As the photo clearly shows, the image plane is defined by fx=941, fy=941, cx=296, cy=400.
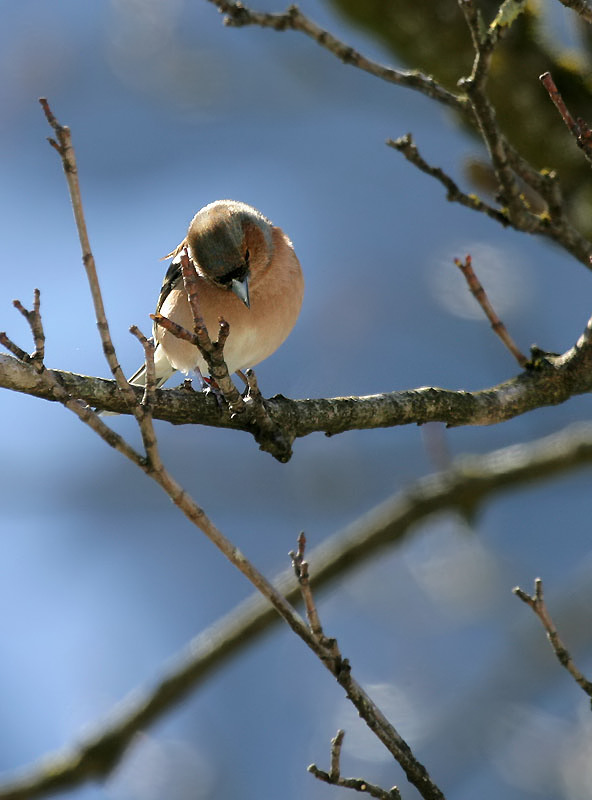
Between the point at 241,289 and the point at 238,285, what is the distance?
0.04 metres

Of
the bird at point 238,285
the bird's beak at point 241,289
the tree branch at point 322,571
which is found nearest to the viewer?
the bird's beak at point 241,289

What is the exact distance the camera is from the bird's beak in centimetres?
391

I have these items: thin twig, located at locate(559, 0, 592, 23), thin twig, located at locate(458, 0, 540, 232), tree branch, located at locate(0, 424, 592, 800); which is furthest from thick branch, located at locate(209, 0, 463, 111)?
tree branch, located at locate(0, 424, 592, 800)

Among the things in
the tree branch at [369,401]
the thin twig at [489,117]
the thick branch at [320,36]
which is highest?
the thick branch at [320,36]

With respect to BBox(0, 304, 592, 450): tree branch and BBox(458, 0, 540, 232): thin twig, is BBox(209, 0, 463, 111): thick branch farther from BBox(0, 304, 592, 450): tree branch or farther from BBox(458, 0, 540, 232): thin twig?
BBox(0, 304, 592, 450): tree branch

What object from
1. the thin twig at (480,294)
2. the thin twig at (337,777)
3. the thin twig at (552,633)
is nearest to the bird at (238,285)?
the thin twig at (480,294)

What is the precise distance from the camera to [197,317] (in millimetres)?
2365

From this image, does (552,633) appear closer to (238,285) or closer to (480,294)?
(480,294)

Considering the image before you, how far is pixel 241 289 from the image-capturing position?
3.98 metres

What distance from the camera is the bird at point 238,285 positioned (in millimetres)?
4055

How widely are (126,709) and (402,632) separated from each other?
3.49 metres

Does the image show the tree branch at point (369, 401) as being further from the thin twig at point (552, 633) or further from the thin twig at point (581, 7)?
the thin twig at point (581, 7)

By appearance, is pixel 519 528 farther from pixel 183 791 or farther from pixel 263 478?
pixel 183 791

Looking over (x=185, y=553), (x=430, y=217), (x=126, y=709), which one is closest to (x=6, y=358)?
(x=126, y=709)
